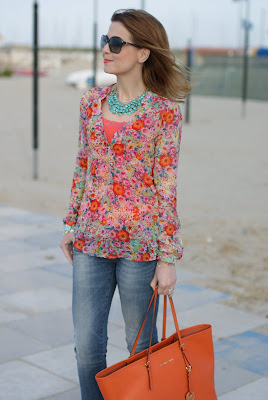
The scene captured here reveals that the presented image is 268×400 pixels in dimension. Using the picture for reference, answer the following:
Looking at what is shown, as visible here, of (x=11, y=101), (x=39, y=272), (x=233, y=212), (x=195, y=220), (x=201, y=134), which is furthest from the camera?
(x=11, y=101)

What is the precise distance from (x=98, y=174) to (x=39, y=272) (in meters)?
3.37

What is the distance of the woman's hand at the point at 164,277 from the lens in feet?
8.62

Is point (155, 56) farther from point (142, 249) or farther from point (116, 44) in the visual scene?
point (142, 249)

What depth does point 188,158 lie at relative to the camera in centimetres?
1399

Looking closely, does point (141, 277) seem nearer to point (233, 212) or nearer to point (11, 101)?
point (233, 212)

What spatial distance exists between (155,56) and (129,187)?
533mm

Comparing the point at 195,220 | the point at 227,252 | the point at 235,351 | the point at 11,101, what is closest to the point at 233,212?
the point at 195,220

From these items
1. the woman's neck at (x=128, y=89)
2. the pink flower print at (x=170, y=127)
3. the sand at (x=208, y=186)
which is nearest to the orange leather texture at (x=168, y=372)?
the pink flower print at (x=170, y=127)

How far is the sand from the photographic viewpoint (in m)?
6.36

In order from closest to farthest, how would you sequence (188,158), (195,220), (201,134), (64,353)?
(64,353) → (195,220) → (188,158) → (201,134)

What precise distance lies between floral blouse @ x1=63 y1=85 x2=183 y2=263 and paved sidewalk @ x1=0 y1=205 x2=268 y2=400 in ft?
4.24

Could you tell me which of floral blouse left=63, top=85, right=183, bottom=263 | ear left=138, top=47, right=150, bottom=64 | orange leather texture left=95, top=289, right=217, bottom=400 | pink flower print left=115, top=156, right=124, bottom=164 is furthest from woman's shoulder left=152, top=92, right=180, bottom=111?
orange leather texture left=95, top=289, right=217, bottom=400

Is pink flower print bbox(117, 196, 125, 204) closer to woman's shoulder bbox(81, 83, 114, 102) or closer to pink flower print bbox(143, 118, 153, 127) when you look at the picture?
pink flower print bbox(143, 118, 153, 127)

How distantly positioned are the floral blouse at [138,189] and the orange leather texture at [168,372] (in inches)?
8.6
